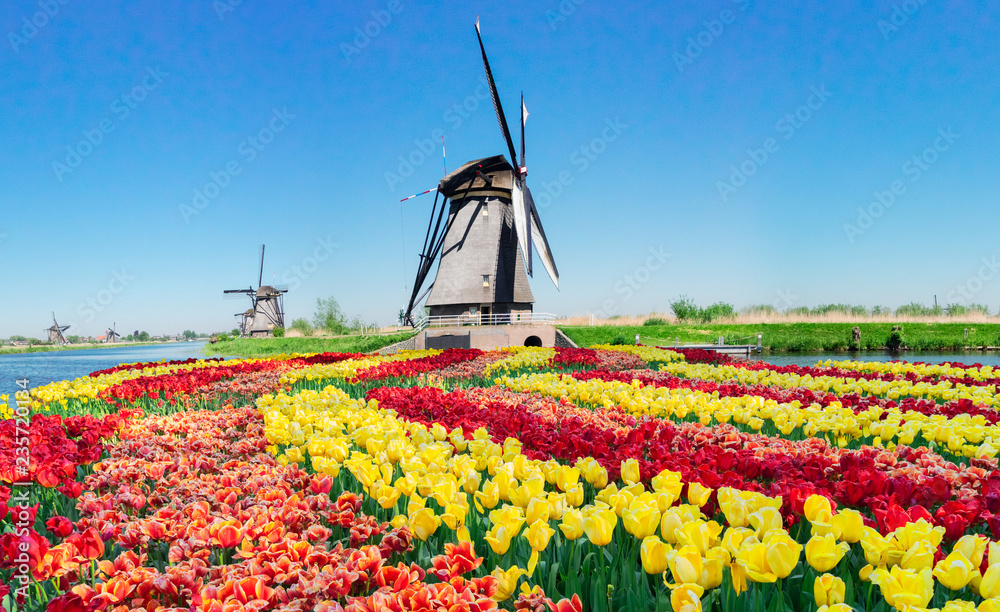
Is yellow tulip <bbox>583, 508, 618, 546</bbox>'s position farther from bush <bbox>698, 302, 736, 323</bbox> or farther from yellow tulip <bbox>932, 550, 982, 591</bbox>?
bush <bbox>698, 302, 736, 323</bbox>

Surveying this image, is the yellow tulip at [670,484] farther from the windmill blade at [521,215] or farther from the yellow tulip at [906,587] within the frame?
the windmill blade at [521,215]

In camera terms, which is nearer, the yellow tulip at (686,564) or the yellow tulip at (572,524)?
the yellow tulip at (686,564)

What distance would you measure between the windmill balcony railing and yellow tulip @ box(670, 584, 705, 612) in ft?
71.3

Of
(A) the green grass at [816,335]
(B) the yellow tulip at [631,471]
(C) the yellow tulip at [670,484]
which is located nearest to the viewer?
(C) the yellow tulip at [670,484]

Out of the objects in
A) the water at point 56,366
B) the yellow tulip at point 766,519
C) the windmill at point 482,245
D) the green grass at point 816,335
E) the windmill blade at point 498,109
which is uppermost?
the windmill blade at point 498,109

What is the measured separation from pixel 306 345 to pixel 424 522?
3183cm

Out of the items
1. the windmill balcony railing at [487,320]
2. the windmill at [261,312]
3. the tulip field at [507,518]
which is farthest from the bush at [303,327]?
the tulip field at [507,518]

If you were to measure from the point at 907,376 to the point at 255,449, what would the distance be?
28.8 ft

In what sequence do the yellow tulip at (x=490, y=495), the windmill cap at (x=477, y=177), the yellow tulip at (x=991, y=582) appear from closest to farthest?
the yellow tulip at (x=991, y=582) < the yellow tulip at (x=490, y=495) < the windmill cap at (x=477, y=177)

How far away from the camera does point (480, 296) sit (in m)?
23.3

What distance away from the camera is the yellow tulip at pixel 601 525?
157cm

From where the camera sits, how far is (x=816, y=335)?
91.7 feet

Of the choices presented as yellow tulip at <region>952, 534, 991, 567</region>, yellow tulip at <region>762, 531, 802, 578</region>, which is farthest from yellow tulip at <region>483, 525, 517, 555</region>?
yellow tulip at <region>952, 534, 991, 567</region>

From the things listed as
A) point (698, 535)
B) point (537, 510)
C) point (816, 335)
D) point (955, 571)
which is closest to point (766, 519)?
point (698, 535)
